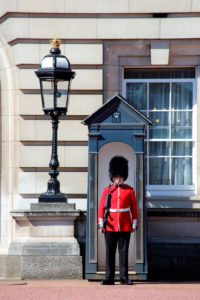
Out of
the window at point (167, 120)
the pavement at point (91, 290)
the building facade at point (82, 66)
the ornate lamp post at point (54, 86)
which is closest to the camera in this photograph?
the pavement at point (91, 290)

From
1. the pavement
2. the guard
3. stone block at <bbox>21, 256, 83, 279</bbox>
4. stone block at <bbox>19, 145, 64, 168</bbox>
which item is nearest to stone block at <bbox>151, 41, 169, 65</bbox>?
stone block at <bbox>19, 145, 64, 168</bbox>

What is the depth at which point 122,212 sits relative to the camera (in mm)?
11477

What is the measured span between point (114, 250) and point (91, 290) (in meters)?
0.87

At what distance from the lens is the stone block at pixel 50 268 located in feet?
39.5

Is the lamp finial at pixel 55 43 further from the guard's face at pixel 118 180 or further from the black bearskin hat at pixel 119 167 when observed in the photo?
the guard's face at pixel 118 180

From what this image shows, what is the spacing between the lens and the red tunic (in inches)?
452

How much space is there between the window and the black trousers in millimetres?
1921

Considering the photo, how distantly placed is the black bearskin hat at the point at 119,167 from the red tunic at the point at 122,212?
8.3 inches

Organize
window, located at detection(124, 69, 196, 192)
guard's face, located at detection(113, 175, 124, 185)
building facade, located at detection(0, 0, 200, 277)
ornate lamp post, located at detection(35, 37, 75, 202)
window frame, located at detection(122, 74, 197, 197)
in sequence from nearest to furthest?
guard's face, located at detection(113, 175, 124, 185) → ornate lamp post, located at detection(35, 37, 75, 202) → building facade, located at detection(0, 0, 200, 277) → window frame, located at detection(122, 74, 197, 197) → window, located at detection(124, 69, 196, 192)

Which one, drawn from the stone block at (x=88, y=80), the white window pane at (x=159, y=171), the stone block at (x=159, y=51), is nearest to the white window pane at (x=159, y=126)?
the white window pane at (x=159, y=171)

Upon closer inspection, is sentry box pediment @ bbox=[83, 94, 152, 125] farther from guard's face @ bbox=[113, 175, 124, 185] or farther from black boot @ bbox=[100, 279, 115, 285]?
black boot @ bbox=[100, 279, 115, 285]
